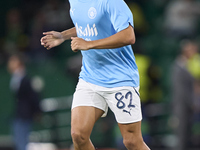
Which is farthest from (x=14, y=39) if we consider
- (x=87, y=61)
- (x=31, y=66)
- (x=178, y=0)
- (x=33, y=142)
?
(x=87, y=61)

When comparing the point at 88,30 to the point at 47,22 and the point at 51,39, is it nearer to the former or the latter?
the point at 51,39

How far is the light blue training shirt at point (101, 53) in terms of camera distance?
5.09 meters

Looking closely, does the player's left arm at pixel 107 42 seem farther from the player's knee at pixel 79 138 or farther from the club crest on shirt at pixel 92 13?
the player's knee at pixel 79 138

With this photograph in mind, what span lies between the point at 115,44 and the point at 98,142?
6.80 meters

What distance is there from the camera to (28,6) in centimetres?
1412

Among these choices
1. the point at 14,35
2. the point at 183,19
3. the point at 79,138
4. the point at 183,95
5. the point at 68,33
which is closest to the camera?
the point at 79,138

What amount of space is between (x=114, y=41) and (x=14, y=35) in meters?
8.59

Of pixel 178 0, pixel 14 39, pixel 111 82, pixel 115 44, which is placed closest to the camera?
pixel 115 44

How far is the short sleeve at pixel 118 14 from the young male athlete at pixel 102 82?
14mm

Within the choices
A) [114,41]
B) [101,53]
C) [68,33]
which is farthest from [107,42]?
[68,33]

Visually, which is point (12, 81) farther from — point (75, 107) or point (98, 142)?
point (75, 107)

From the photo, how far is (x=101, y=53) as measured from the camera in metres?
5.25

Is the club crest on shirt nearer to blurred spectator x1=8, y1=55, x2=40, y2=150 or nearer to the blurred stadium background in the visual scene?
the blurred stadium background

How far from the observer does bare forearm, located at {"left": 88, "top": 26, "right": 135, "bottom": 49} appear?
4855mm
